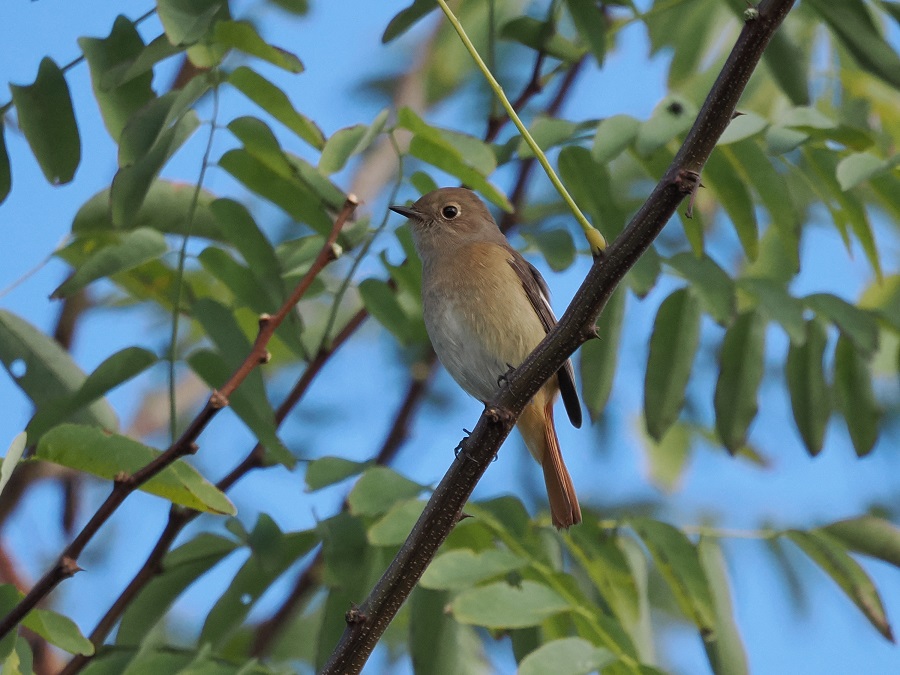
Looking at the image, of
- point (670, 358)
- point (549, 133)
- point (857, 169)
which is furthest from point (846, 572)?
point (549, 133)

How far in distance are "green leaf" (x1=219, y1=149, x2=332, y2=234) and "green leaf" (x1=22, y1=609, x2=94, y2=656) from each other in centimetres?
148

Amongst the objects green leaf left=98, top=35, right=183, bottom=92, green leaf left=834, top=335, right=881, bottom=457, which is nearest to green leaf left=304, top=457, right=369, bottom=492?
green leaf left=98, top=35, right=183, bottom=92

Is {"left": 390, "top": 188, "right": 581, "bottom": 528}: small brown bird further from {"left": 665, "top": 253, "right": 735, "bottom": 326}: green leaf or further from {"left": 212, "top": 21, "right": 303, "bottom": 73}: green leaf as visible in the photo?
{"left": 212, "top": 21, "right": 303, "bottom": 73}: green leaf

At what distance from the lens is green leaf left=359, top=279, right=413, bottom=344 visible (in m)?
3.61

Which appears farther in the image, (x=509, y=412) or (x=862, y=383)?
(x=862, y=383)

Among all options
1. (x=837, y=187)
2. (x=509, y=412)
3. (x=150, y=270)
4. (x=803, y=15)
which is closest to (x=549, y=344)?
(x=509, y=412)

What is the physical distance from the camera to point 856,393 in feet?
12.3

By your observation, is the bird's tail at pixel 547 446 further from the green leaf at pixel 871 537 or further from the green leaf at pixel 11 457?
the green leaf at pixel 11 457

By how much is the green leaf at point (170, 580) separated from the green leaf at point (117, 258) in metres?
0.83

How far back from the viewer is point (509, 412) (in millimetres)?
2180

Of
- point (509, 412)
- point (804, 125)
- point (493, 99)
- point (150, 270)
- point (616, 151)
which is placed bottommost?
point (509, 412)

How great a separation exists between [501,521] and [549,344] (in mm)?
1286

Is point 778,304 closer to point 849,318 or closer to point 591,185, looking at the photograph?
point 849,318

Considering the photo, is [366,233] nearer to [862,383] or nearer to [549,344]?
[549,344]
